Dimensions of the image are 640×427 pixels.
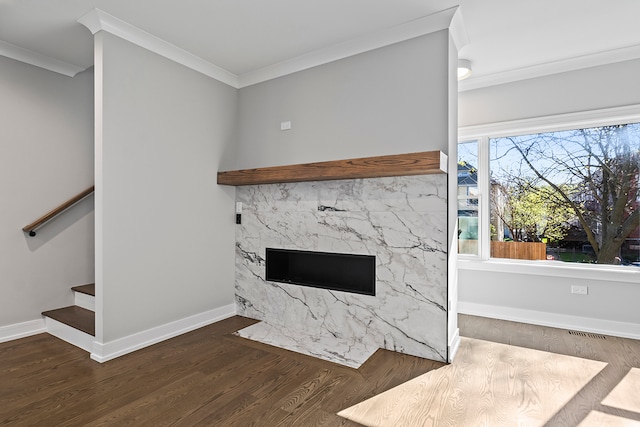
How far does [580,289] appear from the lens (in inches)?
136

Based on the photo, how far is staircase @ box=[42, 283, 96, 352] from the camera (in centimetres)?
289

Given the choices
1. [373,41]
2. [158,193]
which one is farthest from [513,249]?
[158,193]

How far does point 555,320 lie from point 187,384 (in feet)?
11.3

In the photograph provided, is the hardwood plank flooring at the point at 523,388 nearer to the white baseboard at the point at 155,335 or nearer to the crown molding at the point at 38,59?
the white baseboard at the point at 155,335

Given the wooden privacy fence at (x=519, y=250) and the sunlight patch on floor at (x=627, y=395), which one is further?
the wooden privacy fence at (x=519, y=250)

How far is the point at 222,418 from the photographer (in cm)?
196

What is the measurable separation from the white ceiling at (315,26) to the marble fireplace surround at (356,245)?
1090 mm

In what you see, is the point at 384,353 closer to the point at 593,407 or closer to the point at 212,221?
the point at 593,407

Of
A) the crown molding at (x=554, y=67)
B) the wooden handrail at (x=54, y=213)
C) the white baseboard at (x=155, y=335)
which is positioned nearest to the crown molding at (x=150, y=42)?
the wooden handrail at (x=54, y=213)

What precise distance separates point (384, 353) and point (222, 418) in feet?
4.56

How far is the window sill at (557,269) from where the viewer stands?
Result: 329 cm

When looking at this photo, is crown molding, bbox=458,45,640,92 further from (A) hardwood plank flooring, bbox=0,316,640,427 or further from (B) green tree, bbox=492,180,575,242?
(A) hardwood plank flooring, bbox=0,316,640,427

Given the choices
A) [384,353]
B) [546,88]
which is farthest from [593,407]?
[546,88]

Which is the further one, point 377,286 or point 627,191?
point 627,191
